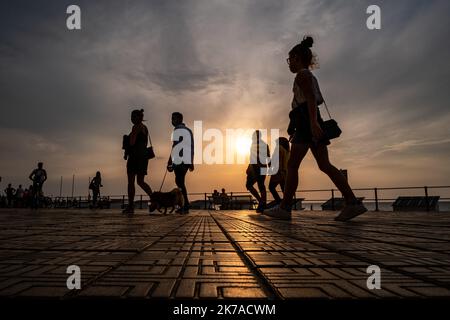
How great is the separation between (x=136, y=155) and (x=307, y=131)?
455 centimetres

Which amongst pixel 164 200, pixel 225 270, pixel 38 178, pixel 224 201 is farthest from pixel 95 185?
pixel 225 270

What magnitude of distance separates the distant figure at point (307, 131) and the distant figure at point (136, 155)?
158 inches

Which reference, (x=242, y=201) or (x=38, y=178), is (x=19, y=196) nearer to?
(x=38, y=178)

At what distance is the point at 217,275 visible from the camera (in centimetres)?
123

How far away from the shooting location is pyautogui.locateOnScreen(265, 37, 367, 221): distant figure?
453cm

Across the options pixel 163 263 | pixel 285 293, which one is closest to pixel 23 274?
pixel 163 263

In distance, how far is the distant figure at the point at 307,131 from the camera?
14.9 ft

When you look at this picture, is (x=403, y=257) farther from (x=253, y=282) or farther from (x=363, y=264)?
(x=253, y=282)

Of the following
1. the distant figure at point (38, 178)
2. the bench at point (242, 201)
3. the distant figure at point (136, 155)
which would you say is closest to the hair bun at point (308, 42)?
the distant figure at point (136, 155)

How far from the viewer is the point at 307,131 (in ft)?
15.5
